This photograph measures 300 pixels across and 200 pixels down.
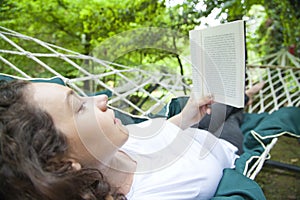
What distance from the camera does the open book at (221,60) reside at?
867 mm

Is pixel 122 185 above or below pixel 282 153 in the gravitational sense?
above

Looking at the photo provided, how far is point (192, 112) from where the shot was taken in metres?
0.98

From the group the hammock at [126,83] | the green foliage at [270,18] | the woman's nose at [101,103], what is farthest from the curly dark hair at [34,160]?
the green foliage at [270,18]

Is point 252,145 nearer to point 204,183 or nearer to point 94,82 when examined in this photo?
point 204,183

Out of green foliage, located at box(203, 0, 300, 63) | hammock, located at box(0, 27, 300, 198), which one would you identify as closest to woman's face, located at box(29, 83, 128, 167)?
hammock, located at box(0, 27, 300, 198)

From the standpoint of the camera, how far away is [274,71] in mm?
1927

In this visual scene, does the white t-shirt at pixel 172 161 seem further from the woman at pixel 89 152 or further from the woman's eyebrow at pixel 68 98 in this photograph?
the woman's eyebrow at pixel 68 98

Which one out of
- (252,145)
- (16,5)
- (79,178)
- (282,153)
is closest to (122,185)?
(79,178)

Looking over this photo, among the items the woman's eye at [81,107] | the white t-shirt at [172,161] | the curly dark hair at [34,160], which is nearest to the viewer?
the curly dark hair at [34,160]

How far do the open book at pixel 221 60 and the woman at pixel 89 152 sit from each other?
62 millimetres

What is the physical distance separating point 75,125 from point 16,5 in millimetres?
1038

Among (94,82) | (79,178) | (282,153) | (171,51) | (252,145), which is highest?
(171,51)

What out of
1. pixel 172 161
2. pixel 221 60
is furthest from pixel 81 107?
pixel 221 60

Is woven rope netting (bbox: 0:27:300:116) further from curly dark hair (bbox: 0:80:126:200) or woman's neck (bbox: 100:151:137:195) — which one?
curly dark hair (bbox: 0:80:126:200)
